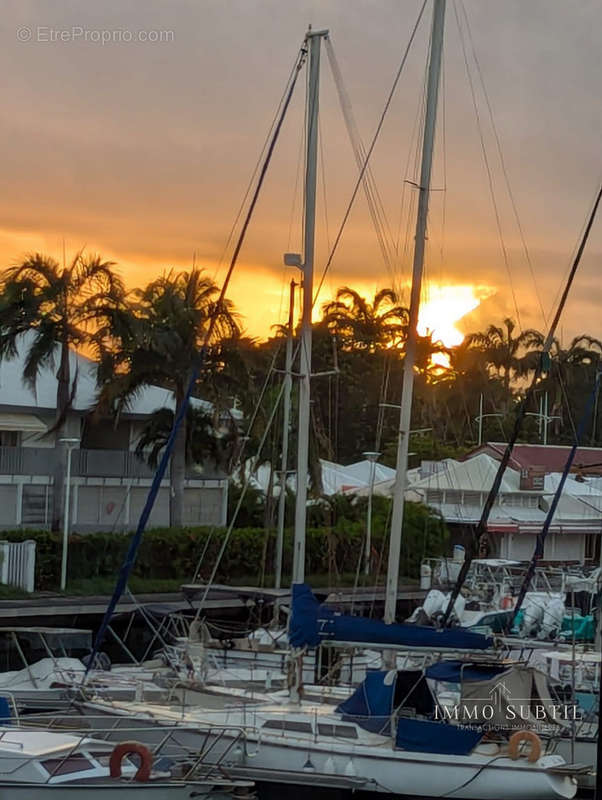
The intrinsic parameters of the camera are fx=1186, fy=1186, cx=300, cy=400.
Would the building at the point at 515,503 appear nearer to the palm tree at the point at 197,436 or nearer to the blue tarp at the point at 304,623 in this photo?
the palm tree at the point at 197,436

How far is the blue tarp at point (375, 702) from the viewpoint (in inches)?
741

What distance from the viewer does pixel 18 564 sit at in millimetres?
38375

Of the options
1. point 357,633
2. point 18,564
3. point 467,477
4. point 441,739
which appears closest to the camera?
point 441,739

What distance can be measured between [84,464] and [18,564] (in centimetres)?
797

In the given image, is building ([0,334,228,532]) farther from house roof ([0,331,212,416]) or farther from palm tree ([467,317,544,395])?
palm tree ([467,317,544,395])

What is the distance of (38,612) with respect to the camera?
3534 cm

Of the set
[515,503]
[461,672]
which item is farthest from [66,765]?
[515,503]

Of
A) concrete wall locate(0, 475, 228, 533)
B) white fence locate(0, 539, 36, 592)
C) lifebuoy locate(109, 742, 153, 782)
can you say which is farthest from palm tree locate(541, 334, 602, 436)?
lifebuoy locate(109, 742, 153, 782)

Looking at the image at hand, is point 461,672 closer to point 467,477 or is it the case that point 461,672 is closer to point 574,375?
point 467,477

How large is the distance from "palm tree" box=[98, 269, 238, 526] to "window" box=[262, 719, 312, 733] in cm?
2502

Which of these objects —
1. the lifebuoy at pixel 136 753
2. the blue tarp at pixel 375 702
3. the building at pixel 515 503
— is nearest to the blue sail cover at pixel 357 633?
the blue tarp at pixel 375 702

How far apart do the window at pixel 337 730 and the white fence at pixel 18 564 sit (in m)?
21.4

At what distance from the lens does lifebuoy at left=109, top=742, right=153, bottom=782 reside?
660 inches

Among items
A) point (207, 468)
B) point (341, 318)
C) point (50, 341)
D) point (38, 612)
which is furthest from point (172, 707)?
point (341, 318)
